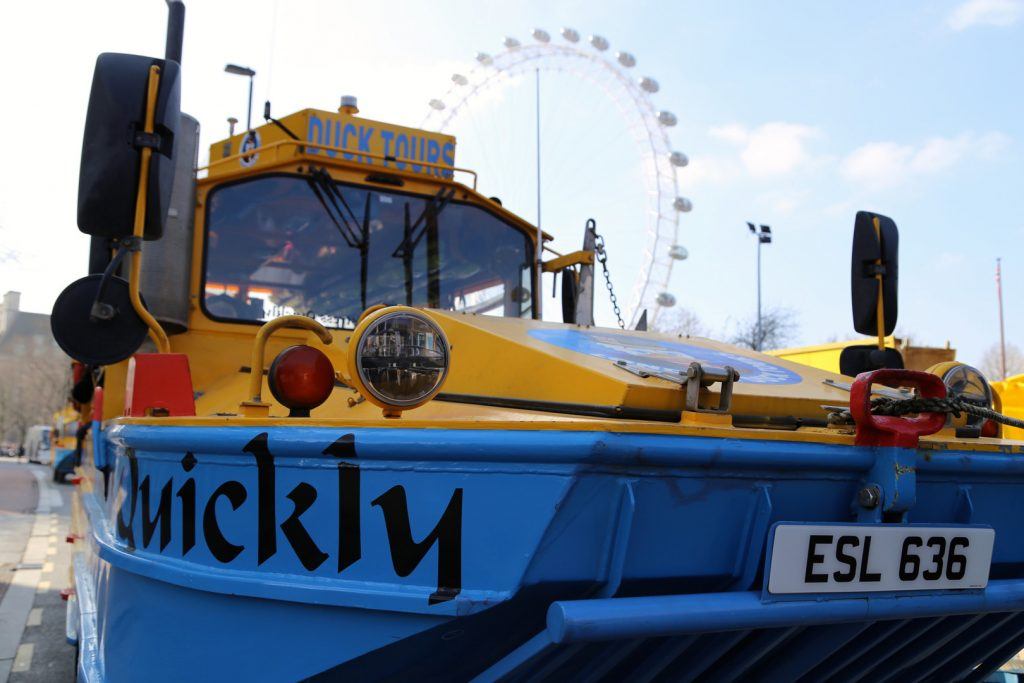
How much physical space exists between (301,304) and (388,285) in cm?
36

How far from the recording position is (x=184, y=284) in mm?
3594

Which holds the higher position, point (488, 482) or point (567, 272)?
point (567, 272)

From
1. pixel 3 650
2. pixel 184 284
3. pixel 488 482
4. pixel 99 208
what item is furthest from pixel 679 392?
pixel 3 650

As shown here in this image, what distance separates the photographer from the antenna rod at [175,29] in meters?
3.19

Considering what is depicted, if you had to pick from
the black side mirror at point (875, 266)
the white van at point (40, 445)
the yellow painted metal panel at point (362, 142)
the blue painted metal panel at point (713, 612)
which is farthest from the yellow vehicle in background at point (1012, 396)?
the white van at point (40, 445)

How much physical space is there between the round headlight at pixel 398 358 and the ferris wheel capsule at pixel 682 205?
22.4 meters

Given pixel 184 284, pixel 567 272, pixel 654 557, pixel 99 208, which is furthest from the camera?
pixel 567 272

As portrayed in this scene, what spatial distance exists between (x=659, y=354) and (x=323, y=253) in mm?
1673

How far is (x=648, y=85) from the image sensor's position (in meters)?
24.7

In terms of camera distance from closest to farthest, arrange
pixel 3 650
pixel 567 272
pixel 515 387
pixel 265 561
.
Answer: pixel 265 561, pixel 515 387, pixel 567 272, pixel 3 650

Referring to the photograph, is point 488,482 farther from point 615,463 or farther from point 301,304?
point 301,304

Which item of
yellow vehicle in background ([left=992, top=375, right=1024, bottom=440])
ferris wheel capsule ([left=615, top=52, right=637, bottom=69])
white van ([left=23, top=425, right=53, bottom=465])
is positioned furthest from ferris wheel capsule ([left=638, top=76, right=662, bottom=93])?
white van ([left=23, top=425, right=53, bottom=465])

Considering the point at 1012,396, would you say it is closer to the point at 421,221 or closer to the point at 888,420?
the point at 421,221

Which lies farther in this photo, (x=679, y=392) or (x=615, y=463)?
(x=679, y=392)
